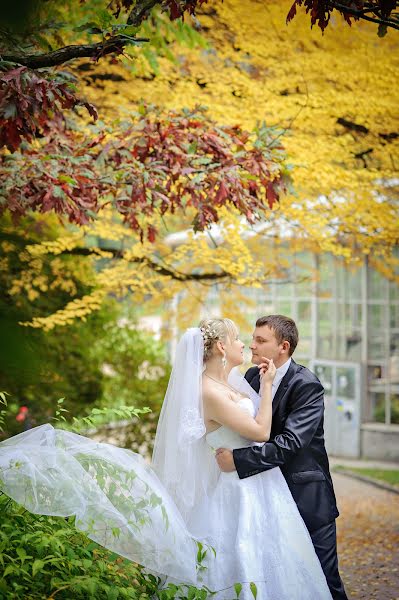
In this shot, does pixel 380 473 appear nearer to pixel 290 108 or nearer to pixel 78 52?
pixel 290 108

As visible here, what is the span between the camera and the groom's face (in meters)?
3.61

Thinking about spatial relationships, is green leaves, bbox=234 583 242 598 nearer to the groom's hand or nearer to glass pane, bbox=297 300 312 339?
the groom's hand

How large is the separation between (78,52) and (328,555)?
108 inches

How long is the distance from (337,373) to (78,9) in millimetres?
9775

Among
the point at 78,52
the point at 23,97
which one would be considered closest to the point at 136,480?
the point at 23,97

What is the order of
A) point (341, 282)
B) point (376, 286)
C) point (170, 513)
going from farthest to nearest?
point (341, 282) → point (376, 286) → point (170, 513)

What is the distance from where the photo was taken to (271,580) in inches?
131

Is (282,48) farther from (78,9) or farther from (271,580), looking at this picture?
(271,580)

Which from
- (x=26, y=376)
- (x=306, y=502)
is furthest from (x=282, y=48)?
(x=26, y=376)

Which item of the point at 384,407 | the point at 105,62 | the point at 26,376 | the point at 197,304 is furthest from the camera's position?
the point at 384,407

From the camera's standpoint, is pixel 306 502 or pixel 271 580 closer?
pixel 271 580

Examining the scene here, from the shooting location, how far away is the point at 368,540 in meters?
7.71

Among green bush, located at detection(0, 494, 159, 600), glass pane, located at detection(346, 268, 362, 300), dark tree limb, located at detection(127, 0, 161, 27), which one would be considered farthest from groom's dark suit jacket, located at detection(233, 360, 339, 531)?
glass pane, located at detection(346, 268, 362, 300)

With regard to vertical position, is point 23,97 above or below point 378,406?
above
